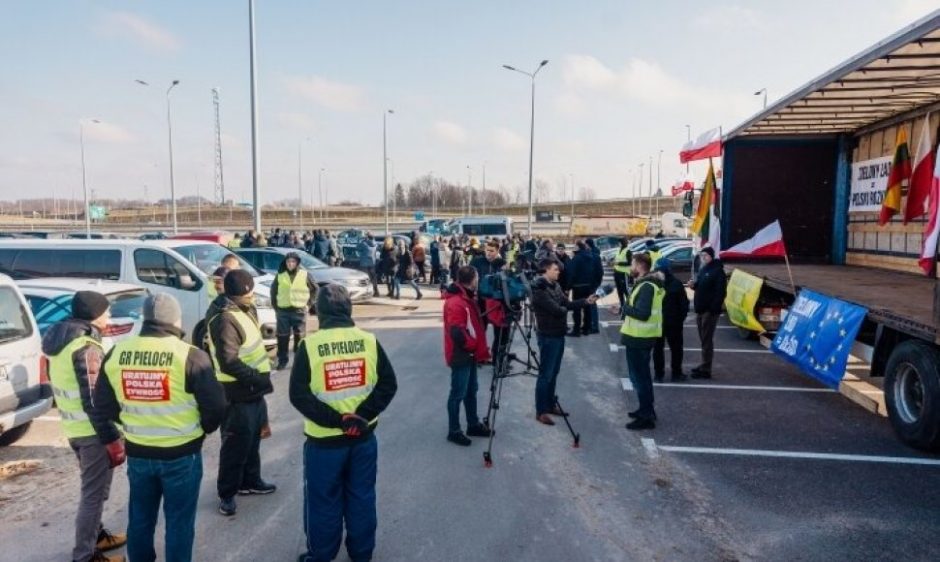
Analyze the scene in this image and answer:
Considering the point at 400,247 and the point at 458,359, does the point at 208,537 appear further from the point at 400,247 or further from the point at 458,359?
the point at 400,247

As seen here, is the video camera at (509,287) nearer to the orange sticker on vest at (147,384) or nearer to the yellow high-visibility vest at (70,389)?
the orange sticker on vest at (147,384)

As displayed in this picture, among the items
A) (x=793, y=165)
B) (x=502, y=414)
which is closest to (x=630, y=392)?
(x=502, y=414)

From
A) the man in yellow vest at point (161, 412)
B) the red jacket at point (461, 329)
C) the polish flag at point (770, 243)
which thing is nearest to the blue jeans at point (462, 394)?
the red jacket at point (461, 329)

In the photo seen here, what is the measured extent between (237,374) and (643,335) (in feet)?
13.2

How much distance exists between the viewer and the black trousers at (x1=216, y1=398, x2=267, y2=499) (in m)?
4.70

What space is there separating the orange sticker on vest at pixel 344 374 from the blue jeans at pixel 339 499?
14.4 inches

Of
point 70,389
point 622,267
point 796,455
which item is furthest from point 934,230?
point 622,267

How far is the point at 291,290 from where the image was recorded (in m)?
8.91

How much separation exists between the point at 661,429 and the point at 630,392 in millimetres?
1433

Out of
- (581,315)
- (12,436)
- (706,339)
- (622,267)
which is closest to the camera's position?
(12,436)

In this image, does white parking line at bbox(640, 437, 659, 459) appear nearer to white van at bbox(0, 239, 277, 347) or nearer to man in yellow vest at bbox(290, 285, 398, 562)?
man in yellow vest at bbox(290, 285, 398, 562)

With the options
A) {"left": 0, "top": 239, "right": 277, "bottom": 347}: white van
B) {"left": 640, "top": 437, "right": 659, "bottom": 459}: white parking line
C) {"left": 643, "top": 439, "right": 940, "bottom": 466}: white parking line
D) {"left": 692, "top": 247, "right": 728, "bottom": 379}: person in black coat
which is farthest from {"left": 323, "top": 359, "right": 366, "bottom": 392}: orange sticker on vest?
{"left": 0, "top": 239, "right": 277, "bottom": 347}: white van

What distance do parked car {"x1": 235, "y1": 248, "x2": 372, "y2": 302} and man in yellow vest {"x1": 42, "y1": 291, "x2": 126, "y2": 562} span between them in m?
11.3

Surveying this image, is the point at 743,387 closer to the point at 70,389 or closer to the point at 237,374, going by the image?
the point at 237,374
